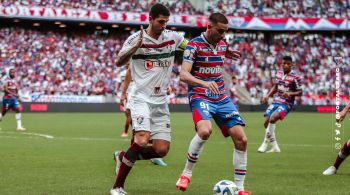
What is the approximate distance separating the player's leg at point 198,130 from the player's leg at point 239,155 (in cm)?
36

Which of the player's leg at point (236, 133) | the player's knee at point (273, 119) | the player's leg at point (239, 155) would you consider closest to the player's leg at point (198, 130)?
the player's leg at point (236, 133)

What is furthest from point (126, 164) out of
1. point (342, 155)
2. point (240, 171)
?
point (342, 155)

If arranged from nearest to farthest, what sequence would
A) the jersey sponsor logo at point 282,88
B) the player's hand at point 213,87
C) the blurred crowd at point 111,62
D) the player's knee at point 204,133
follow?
the player's hand at point 213,87 < the player's knee at point 204,133 < the jersey sponsor logo at point 282,88 < the blurred crowd at point 111,62

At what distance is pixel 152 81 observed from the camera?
31.5 feet

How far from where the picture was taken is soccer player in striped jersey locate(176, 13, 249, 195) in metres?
9.37

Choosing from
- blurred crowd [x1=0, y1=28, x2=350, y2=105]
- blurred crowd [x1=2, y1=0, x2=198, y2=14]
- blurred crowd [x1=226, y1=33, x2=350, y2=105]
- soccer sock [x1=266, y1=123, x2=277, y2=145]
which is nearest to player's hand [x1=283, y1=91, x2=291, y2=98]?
soccer sock [x1=266, y1=123, x2=277, y2=145]

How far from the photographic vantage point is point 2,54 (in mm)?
50094

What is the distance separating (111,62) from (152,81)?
45.6m

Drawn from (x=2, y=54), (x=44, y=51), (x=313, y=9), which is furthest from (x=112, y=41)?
(x=313, y=9)

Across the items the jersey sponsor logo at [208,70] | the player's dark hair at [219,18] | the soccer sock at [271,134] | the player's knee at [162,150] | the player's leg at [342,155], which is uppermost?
the player's dark hair at [219,18]

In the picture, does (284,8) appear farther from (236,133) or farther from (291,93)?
(236,133)

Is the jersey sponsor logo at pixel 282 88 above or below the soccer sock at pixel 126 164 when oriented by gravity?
below

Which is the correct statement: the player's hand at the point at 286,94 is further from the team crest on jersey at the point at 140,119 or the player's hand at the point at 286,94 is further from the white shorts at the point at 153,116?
the team crest on jersey at the point at 140,119

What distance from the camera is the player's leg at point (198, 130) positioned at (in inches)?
374
